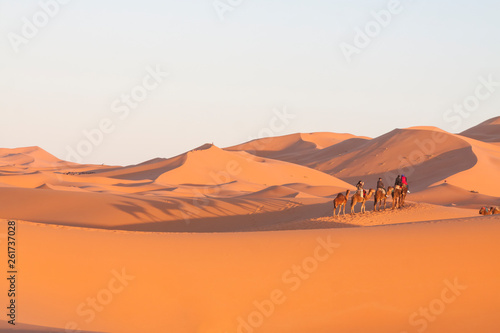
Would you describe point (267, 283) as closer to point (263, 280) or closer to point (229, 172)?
point (263, 280)

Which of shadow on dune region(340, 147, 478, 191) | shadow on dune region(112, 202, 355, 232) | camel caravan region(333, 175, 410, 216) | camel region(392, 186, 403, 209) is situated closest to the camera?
camel caravan region(333, 175, 410, 216)

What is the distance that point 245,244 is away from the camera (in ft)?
42.8

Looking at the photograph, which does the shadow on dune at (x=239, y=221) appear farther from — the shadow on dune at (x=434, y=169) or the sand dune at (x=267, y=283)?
the shadow on dune at (x=434, y=169)

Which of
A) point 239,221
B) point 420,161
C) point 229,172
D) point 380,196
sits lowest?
point 239,221

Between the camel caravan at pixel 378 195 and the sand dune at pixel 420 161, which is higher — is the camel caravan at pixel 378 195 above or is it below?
below

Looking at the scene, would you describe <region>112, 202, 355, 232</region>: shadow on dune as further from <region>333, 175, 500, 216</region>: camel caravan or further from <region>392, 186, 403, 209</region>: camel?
<region>392, 186, 403, 209</region>: camel

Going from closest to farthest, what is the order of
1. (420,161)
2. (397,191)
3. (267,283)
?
(267,283), (397,191), (420,161)

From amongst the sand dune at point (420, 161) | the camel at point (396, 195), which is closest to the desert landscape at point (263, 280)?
the camel at point (396, 195)

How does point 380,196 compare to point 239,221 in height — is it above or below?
above

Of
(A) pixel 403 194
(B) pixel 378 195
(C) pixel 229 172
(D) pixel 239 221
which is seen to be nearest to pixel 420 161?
(C) pixel 229 172

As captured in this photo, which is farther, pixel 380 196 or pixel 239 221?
pixel 239 221

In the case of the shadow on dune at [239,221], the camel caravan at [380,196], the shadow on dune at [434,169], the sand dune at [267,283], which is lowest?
the sand dune at [267,283]

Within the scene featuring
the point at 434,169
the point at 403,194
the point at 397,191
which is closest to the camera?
the point at 397,191

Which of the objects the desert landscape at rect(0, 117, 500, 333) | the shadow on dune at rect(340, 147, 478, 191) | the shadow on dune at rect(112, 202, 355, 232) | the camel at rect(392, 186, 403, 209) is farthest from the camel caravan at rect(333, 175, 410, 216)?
the shadow on dune at rect(340, 147, 478, 191)
